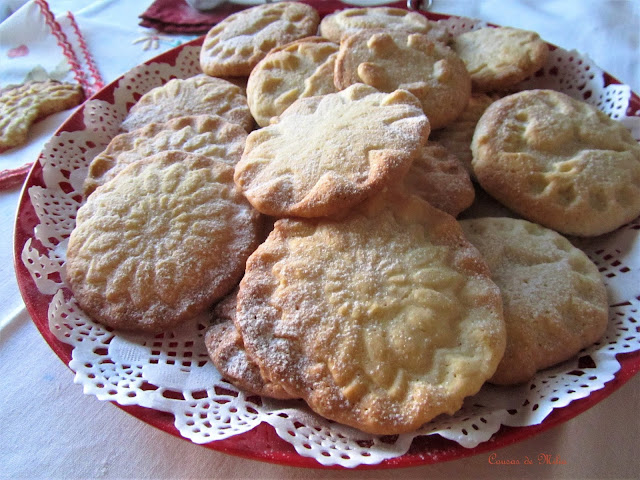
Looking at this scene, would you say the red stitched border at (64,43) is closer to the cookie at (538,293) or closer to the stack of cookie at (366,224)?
the stack of cookie at (366,224)

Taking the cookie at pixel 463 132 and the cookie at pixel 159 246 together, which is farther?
the cookie at pixel 463 132

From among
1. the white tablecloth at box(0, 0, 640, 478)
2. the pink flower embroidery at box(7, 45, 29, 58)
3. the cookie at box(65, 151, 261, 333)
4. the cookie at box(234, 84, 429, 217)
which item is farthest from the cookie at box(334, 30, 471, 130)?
the pink flower embroidery at box(7, 45, 29, 58)

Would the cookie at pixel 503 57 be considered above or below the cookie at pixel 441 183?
above

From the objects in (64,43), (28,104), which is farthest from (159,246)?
(64,43)

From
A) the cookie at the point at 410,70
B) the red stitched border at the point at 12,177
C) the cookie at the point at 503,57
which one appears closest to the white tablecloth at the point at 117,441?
the red stitched border at the point at 12,177

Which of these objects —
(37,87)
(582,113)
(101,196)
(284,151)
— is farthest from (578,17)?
(37,87)

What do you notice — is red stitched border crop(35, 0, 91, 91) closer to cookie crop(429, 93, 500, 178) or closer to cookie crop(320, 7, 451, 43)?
cookie crop(320, 7, 451, 43)
